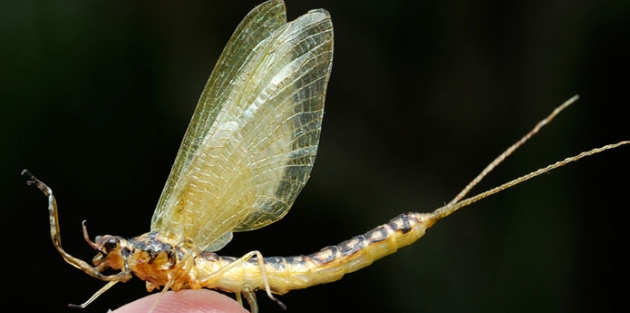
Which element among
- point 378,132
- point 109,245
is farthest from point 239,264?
point 378,132

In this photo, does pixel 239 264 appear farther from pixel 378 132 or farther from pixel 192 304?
pixel 378 132

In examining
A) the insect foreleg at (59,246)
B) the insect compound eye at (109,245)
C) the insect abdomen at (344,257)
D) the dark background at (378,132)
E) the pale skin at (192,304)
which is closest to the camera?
the insect foreleg at (59,246)

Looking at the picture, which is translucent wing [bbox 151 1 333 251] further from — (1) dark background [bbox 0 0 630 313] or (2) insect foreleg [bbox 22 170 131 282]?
(1) dark background [bbox 0 0 630 313]

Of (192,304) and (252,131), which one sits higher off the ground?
(252,131)

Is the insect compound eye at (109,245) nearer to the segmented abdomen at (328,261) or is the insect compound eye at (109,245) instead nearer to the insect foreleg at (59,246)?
the insect foreleg at (59,246)

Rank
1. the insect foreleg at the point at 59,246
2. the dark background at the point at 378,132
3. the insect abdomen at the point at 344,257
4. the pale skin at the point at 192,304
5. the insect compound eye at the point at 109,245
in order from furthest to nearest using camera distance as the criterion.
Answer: the dark background at the point at 378,132 → the pale skin at the point at 192,304 → the insect abdomen at the point at 344,257 → the insect compound eye at the point at 109,245 → the insect foreleg at the point at 59,246

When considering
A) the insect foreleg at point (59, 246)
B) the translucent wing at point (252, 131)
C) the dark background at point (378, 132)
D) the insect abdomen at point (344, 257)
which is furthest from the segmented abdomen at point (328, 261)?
the dark background at point (378, 132)

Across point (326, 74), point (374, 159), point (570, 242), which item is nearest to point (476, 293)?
point (570, 242)
